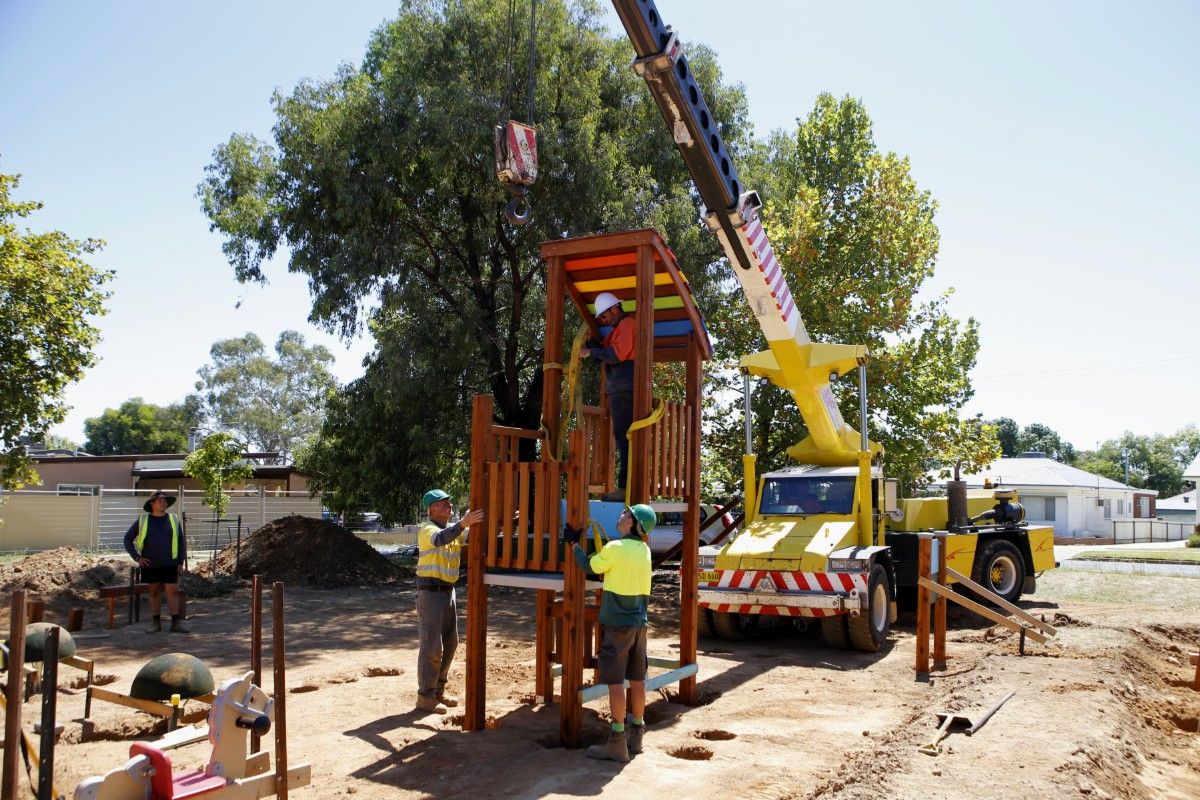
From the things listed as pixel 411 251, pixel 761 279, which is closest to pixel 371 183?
pixel 411 251

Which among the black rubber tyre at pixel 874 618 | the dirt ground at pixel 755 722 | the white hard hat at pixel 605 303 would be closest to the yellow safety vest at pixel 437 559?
the dirt ground at pixel 755 722

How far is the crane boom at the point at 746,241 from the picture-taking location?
339 inches

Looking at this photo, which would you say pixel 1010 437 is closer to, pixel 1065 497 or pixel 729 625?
pixel 1065 497

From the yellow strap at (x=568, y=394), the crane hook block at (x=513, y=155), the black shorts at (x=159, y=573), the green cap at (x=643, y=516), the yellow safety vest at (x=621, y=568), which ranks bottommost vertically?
the black shorts at (x=159, y=573)

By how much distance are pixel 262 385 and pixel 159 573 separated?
59099 mm

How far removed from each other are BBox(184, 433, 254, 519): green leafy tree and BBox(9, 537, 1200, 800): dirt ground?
470 inches

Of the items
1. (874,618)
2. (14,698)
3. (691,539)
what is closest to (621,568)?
(691,539)

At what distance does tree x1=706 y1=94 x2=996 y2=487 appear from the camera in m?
18.7

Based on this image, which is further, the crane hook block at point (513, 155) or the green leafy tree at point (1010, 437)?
the green leafy tree at point (1010, 437)

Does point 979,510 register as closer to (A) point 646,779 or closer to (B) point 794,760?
(B) point 794,760

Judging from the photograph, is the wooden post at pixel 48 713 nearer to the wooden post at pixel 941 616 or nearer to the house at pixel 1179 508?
the wooden post at pixel 941 616

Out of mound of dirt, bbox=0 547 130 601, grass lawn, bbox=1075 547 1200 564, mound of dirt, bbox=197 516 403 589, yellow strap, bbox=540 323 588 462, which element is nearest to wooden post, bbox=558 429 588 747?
yellow strap, bbox=540 323 588 462

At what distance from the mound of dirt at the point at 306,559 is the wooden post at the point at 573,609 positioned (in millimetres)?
12269

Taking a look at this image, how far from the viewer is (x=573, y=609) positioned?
7047mm
